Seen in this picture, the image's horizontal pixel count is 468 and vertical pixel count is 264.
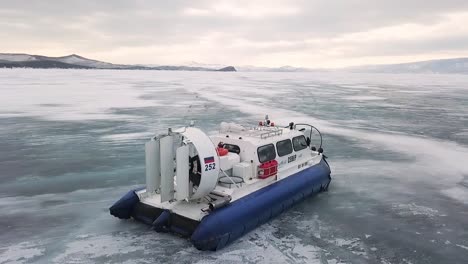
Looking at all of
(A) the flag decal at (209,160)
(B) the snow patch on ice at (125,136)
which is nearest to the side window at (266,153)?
(A) the flag decal at (209,160)

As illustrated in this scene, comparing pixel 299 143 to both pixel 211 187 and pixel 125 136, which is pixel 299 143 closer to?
pixel 211 187

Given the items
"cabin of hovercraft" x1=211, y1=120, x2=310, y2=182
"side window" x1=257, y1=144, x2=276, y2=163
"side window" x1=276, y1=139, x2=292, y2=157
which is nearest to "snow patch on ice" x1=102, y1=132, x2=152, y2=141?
"cabin of hovercraft" x1=211, y1=120, x2=310, y2=182

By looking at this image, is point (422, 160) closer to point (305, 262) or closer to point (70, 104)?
point (305, 262)

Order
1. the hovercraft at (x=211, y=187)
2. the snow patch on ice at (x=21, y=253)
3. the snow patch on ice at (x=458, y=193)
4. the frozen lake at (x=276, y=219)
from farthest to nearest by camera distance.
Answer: the snow patch on ice at (x=458, y=193) → the hovercraft at (x=211, y=187) → the frozen lake at (x=276, y=219) → the snow patch on ice at (x=21, y=253)

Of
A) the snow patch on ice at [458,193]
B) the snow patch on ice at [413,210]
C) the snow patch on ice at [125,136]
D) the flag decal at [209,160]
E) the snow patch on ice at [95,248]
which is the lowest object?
the snow patch on ice at [95,248]

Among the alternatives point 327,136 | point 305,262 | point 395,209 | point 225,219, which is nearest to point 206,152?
point 225,219

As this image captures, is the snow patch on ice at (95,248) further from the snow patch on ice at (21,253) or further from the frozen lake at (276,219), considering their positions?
the snow patch on ice at (21,253)

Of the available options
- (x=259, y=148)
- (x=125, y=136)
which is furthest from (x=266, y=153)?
(x=125, y=136)
